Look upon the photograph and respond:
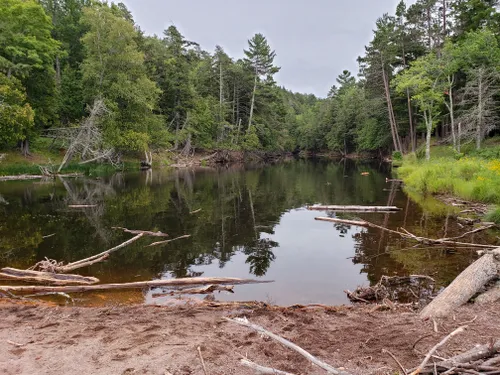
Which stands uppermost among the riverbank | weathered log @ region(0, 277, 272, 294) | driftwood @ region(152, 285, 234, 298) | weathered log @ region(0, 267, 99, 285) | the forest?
the forest

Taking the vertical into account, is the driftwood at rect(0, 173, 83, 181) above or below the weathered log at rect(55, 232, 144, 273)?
above

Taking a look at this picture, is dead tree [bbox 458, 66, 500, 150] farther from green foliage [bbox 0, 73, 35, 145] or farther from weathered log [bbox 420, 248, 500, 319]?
green foliage [bbox 0, 73, 35, 145]

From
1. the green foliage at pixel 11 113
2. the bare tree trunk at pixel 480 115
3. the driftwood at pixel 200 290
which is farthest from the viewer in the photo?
the bare tree trunk at pixel 480 115

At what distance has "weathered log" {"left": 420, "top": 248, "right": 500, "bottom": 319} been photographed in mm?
5984

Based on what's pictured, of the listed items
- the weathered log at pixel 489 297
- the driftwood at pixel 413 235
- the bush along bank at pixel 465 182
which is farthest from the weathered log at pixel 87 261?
the bush along bank at pixel 465 182

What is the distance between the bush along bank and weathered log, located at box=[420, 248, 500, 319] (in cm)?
680

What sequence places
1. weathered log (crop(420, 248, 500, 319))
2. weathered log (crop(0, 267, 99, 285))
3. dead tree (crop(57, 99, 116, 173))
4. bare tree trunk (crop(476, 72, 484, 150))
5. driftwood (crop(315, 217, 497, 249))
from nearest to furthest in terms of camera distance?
weathered log (crop(420, 248, 500, 319))
weathered log (crop(0, 267, 99, 285))
driftwood (crop(315, 217, 497, 249))
bare tree trunk (crop(476, 72, 484, 150))
dead tree (crop(57, 99, 116, 173))

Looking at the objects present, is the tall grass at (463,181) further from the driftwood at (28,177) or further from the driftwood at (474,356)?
the driftwood at (28,177)

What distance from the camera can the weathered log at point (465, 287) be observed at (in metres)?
5.98

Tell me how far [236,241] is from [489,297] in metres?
7.71

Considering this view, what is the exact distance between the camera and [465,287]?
256 inches

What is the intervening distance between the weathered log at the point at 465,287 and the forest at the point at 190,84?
30.0 m

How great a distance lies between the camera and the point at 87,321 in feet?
19.4

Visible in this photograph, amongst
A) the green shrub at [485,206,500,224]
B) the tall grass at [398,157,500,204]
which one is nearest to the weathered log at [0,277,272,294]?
the green shrub at [485,206,500,224]
